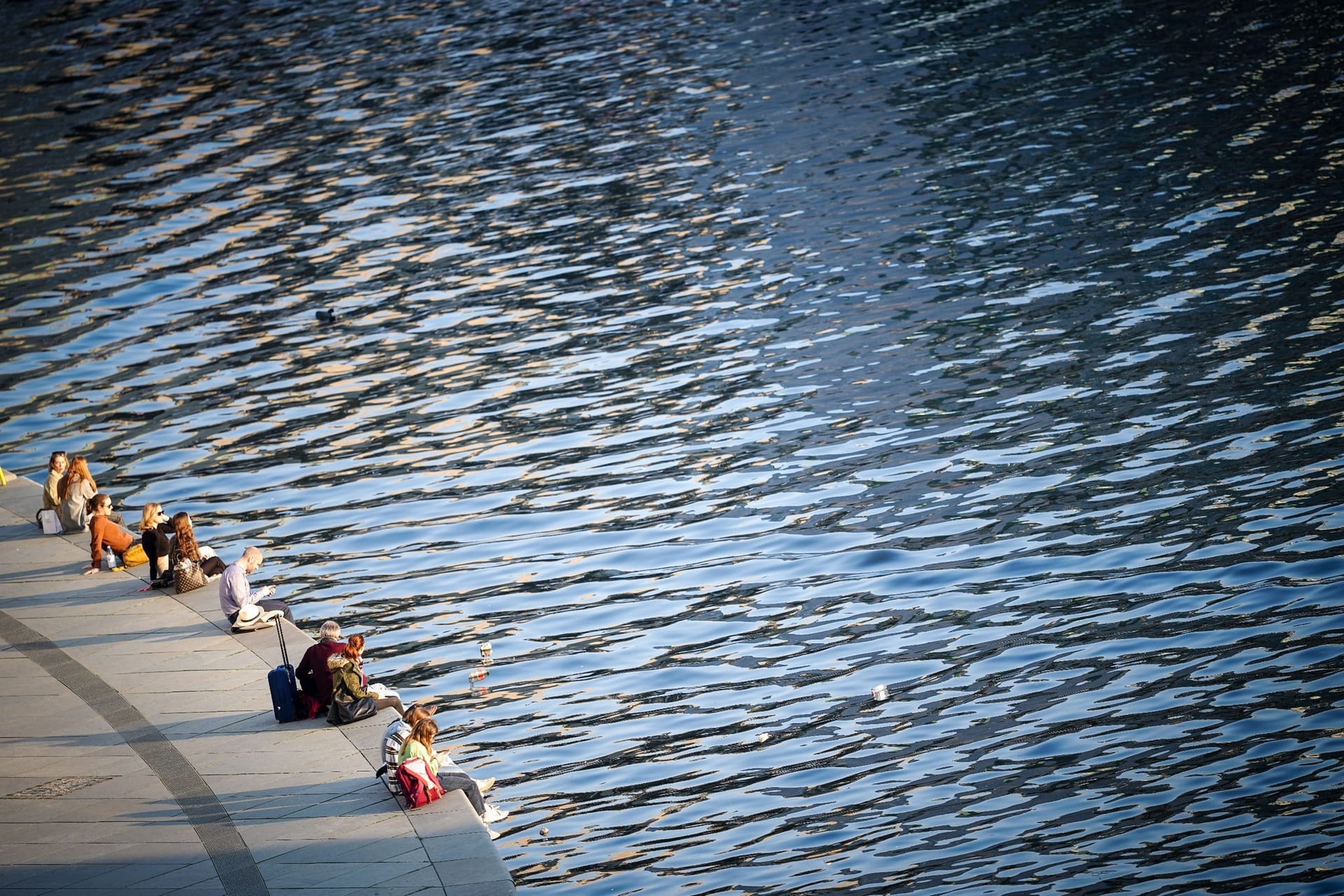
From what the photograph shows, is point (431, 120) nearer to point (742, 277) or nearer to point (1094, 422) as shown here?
point (742, 277)

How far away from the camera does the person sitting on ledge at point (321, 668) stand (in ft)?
65.7

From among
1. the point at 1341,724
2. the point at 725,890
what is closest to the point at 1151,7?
the point at 1341,724

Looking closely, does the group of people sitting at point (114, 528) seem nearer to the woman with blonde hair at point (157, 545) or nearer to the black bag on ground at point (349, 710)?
the woman with blonde hair at point (157, 545)

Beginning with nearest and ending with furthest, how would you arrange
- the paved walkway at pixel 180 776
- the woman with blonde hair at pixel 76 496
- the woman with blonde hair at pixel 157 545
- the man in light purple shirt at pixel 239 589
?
1. the paved walkway at pixel 180 776
2. the man in light purple shirt at pixel 239 589
3. the woman with blonde hair at pixel 157 545
4. the woman with blonde hair at pixel 76 496

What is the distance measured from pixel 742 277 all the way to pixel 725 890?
23139 mm

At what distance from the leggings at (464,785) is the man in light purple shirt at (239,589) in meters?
5.82

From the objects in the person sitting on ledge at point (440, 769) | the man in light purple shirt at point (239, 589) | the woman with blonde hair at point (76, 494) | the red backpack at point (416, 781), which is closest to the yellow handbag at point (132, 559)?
the woman with blonde hair at point (76, 494)

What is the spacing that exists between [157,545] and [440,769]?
908 cm

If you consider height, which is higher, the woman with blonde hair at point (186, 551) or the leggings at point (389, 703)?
the woman with blonde hair at point (186, 551)

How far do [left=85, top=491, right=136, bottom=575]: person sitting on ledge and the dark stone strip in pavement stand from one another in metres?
1.79

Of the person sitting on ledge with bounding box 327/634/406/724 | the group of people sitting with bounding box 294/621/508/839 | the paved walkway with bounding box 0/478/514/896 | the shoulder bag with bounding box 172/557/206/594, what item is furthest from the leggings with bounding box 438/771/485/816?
the shoulder bag with bounding box 172/557/206/594

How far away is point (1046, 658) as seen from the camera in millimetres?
20156

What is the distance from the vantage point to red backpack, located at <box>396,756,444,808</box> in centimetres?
1752

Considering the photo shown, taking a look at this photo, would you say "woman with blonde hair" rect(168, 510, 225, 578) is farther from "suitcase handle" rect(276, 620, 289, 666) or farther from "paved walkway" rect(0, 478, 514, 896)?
"suitcase handle" rect(276, 620, 289, 666)
